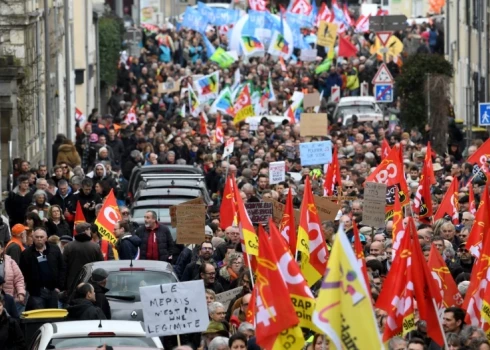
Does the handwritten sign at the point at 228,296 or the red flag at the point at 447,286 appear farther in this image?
the handwritten sign at the point at 228,296

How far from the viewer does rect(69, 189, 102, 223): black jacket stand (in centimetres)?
2569

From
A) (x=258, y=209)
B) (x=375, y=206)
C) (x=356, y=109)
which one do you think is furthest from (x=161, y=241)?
(x=356, y=109)

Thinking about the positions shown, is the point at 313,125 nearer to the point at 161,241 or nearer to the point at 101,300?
the point at 161,241

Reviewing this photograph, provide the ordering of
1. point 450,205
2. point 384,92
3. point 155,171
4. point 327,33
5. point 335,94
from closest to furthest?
point 450,205, point 155,171, point 384,92, point 335,94, point 327,33

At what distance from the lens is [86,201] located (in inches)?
1017

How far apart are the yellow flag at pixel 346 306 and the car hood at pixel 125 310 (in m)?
6.72

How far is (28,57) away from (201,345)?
20.8 meters

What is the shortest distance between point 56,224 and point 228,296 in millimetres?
5714

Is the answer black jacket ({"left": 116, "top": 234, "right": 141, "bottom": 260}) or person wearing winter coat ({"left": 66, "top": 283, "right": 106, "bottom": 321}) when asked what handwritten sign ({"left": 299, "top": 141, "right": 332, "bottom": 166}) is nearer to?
black jacket ({"left": 116, "top": 234, "right": 141, "bottom": 260})

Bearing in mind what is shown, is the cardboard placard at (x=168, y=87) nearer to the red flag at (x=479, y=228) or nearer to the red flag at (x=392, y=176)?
the red flag at (x=392, y=176)

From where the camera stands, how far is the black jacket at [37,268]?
20766mm

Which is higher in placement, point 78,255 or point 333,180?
point 333,180

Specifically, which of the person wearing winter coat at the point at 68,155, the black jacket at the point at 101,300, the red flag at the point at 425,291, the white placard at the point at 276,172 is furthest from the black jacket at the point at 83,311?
the person wearing winter coat at the point at 68,155

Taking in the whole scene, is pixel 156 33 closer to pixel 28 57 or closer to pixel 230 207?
pixel 28 57
